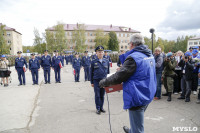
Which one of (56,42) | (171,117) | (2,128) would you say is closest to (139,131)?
(171,117)

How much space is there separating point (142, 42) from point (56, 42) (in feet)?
172

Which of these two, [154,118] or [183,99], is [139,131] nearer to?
[154,118]

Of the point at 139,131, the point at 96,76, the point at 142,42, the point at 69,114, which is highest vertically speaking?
the point at 142,42

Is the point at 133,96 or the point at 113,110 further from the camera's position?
the point at 113,110

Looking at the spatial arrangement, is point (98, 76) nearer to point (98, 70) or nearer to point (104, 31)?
point (98, 70)

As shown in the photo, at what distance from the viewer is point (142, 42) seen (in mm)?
2137

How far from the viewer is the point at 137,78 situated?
78.5 inches

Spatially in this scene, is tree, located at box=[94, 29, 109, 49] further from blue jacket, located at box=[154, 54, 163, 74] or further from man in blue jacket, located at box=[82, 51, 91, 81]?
blue jacket, located at box=[154, 54, 163, 74]

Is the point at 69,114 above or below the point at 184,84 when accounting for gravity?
below

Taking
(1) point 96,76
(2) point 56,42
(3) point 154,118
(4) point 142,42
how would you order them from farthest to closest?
1. (2) point 56,42
2. (1) point 96,76
3. (3) point 154,118
4. (4) point 142,42

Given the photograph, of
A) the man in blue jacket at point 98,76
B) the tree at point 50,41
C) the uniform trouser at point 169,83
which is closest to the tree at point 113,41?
the tree at point 50,41

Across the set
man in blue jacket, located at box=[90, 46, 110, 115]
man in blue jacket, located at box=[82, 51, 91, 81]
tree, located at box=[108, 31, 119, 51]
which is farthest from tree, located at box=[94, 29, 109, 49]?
man in blue jacket, located at box=[90, 46, 110, 115]

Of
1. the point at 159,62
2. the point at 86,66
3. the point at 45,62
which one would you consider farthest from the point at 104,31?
the point at 159,62

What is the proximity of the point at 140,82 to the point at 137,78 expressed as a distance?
2.8 inches
